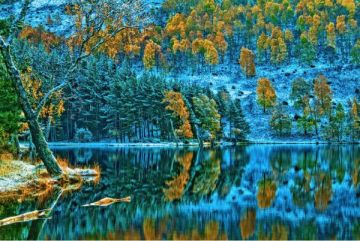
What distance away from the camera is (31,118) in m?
27.1

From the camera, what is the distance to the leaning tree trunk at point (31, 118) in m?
26.4

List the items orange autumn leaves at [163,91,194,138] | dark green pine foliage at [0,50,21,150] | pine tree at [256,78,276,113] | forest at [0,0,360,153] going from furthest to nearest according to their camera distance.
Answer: pine tree at [256,78,276,113], orange autumn leaves at [163,91,194,138], forest at [0,0,360,153], dark green pine foliage at [0,50,21,150]

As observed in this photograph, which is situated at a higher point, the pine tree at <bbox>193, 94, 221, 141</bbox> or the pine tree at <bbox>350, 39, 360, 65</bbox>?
the pine tree at <bbox>350, 39, 360, 65</bbox>

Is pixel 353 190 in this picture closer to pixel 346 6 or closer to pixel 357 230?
pixel 357 230

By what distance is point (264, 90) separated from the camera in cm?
12750

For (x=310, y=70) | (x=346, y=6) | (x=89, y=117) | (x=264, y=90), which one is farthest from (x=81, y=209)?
(x=346, y=6)

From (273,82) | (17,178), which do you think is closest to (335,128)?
(273,82)

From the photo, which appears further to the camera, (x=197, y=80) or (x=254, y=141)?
(x=197, y=80)

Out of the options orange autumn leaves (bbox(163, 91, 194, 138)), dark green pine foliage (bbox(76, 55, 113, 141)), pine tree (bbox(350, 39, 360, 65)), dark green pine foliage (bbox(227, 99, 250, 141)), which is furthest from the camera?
pine tree (bbox(350, 39, 360, 65))

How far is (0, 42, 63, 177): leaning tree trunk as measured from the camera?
2644 centimetres

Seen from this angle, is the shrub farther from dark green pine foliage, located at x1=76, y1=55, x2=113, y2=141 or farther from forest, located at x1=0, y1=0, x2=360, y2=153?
dark green pine foliage, located at x1=76, y1=55, x2=113, y2=141

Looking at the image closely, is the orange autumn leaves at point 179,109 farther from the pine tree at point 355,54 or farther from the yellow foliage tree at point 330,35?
the yellow foliage tree at point 330,35

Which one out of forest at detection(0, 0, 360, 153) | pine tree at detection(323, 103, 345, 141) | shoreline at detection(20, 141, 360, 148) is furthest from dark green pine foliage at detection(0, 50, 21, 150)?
pine tree at detection(323, 103, 345, 141)

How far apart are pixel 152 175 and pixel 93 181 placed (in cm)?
617
